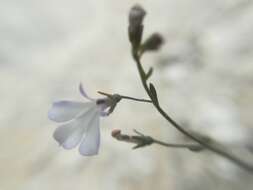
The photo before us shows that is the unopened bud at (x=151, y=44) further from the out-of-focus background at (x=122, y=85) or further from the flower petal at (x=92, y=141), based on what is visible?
the out-of-focus background at (x=122, y=85)

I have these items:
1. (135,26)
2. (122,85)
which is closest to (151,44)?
(135,26)

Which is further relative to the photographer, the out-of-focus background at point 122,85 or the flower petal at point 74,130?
the out-of-focus background at point 122,85

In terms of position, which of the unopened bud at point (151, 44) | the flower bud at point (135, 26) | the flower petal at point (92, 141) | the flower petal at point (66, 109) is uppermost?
the flower bud at point (135, 26)

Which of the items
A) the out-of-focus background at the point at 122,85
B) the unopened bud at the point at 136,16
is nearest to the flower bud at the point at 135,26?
the unopened bud at the point at 136,16

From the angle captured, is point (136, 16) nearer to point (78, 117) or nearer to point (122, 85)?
point (78, 117)

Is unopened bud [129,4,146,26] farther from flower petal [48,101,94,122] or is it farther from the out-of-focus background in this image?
the out-of-focus background

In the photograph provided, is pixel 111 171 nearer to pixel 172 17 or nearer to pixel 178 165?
pixel 178 165

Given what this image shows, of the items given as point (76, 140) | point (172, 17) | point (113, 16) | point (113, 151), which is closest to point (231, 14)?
point (172, 17)
